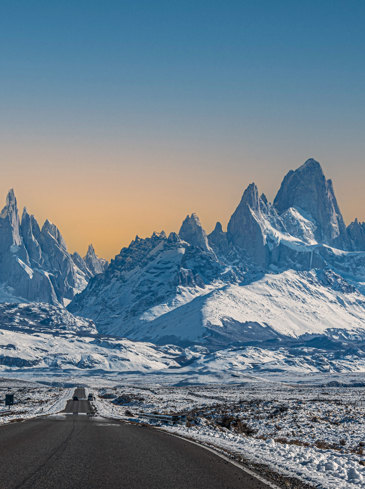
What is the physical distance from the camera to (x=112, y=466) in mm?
16297

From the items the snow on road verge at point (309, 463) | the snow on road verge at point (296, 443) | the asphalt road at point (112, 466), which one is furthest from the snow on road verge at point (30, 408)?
the snow on road verge at point (309, 463)

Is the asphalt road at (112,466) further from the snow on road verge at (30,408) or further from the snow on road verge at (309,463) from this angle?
the snow on road verge at (30,408)

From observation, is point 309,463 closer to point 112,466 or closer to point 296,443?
point 112,466

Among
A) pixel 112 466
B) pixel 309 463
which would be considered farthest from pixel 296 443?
pixel 112 466

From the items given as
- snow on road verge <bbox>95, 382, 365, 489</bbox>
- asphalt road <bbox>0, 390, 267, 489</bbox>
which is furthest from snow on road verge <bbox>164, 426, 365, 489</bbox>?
asphalt road <bbox>0, 390, 267, 489</bbox>

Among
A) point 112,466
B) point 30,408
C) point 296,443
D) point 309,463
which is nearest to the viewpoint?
point 112,466

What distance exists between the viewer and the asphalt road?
1367 centimetres

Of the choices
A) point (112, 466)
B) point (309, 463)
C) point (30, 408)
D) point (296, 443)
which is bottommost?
point (30, 408)

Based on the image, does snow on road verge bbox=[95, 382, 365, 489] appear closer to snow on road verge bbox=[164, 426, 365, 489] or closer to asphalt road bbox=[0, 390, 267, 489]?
snow on road verge bbox=[164, 426, 365, 489]

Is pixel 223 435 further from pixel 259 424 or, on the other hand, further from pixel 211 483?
pixel 211 483

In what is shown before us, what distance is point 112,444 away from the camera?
2255 centimetres

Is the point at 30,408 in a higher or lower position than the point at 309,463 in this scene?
lower

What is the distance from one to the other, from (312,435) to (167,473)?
21.6 metres

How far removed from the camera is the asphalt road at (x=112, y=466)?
538 inches
